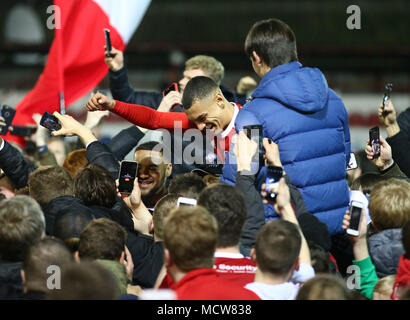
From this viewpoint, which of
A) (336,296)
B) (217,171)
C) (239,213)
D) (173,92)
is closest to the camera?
(336,296)

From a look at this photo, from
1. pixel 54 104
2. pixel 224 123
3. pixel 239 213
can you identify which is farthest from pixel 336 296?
pixel 54 104

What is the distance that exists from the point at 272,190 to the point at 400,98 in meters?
12.7

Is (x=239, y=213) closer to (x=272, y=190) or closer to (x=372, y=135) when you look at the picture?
(x=272, y=190)

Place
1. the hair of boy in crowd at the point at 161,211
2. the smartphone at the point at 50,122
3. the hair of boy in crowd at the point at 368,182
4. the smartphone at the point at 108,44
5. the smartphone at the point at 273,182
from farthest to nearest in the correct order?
the smartphone at the point at 108,44
the hair of boy in crowd at the point at 368,182
the smartphone at the point at 50,122
the hair of boy in crowd at the point at 161,211
the smartphone at the point at 273,182

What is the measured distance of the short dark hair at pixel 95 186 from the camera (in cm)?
420

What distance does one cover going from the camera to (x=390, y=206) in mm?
4012

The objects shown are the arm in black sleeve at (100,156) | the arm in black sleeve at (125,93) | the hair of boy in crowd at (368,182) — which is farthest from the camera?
the arm in black sleeve at (125,93)

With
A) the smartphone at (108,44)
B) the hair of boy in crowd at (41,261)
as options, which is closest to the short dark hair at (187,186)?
the hair of boy in crowd at (41,261)

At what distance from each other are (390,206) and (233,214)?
112 cm

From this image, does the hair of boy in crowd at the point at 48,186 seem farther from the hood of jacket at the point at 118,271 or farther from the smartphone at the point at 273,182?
the smartphone at the point at 273,182

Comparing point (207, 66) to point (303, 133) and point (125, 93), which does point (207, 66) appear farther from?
point (303, 133)

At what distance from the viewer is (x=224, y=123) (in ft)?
14.7

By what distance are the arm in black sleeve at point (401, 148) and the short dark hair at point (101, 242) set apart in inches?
78.4

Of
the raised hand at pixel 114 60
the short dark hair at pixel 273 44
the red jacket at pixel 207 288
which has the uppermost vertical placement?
the short dark hair at pixel 273 44
